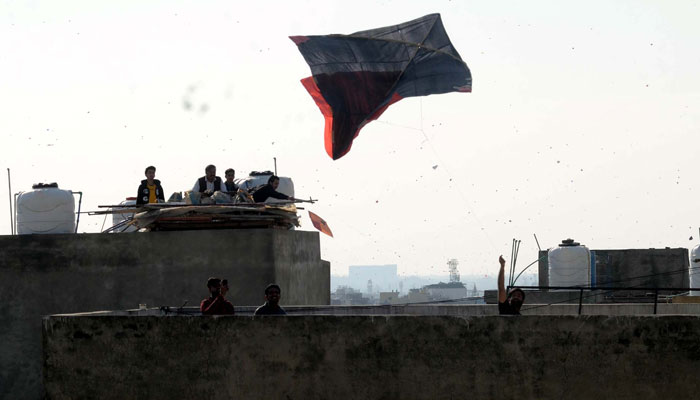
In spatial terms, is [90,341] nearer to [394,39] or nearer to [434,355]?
[434,355]

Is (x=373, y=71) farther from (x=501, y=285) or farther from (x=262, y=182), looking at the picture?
(x=501, y=285)

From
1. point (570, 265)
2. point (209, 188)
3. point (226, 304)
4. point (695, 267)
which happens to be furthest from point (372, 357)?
point (695, 267)

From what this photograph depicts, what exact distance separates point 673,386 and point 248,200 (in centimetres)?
1119

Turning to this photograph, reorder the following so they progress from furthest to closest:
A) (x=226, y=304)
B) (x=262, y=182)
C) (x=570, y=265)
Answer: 1. (x=570, y=265)
2. (x=262, y=182)
3. (x=226, y=304)

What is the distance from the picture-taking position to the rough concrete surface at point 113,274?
2153cm

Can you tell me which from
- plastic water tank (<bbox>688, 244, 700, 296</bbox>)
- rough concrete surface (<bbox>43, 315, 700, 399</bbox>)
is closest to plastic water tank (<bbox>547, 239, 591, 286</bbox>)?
plastic water tank (<bbox>688, 244, 700, 296</bbox>)

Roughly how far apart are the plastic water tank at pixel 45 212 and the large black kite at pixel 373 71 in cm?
619

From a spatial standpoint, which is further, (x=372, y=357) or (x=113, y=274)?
(x=113, y=274)

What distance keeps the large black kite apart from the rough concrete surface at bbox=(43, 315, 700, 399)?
41.5ft

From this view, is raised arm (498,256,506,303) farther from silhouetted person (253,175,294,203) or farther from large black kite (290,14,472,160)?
large black kite (290,14,472,160)

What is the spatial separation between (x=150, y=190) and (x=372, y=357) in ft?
32.7

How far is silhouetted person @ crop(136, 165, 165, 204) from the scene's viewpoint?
74.3 feet

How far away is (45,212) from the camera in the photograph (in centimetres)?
2453

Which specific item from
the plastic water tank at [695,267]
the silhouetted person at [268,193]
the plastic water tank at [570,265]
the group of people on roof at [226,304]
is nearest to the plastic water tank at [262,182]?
the silhouetted person at [268,193]
